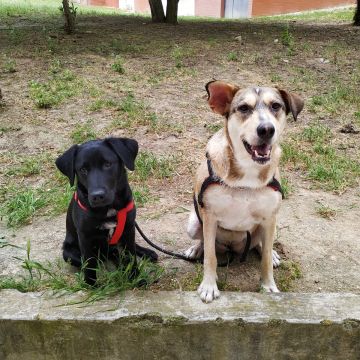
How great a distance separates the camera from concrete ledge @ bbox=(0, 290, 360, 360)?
2.41 meters

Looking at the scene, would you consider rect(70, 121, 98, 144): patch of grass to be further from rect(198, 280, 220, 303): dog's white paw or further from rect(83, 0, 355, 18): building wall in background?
rect(83, 0, 355, 18): building wall in background

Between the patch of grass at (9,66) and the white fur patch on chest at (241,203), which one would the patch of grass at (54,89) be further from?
the white fur patch on chest at (241,203)

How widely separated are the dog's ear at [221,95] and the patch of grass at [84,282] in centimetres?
112

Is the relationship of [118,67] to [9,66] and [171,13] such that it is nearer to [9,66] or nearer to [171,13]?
[9,66]

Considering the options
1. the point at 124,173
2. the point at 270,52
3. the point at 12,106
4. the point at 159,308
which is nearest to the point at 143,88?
the point at 12,106

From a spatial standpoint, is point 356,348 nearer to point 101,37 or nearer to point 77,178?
point 77,178

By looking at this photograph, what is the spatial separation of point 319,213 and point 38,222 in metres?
2.53

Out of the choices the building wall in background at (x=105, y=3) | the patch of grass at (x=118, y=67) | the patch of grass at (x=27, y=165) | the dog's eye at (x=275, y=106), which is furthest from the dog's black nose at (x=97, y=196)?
the building wall in background at (x=105, y=3)

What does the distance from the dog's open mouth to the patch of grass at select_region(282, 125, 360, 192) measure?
83.5 inches

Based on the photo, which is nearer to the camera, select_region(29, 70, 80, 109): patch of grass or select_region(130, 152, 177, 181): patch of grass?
select_region(130, 152, 177, 181): patch of grass

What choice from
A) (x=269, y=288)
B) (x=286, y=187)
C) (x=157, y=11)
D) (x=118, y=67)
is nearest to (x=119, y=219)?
(x=269, y=288)

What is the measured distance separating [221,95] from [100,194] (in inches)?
38.4

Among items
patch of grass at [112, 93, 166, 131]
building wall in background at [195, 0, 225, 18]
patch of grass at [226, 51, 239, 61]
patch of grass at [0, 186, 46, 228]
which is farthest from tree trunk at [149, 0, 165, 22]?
building wall in background at [195, 0, 225, 18]

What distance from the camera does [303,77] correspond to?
24.6 feet
